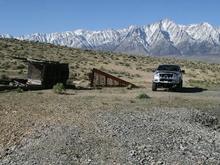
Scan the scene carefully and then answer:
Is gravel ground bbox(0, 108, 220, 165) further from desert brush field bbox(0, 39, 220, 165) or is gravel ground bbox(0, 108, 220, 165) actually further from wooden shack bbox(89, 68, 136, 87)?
wooden shack bbox(89, 68, 136, 87)

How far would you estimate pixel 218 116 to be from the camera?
2480cm

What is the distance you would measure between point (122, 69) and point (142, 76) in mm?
7819

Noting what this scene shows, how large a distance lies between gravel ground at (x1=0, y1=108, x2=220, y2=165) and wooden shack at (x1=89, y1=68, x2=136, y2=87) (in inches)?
706

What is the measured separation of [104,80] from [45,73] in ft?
17.7

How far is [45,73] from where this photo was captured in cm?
3594

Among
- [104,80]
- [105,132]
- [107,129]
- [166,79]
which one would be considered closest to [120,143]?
[105,132]

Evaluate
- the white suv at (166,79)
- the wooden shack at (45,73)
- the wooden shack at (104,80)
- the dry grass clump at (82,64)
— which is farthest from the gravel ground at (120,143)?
the dry grass clump at (82,64)

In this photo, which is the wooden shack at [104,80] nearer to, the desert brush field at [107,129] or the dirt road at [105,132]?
the desert brush field at [107,129]

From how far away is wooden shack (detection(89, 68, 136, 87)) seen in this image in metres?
39.8

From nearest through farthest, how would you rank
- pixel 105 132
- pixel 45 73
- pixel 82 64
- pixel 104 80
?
pixel 105 132 → pixel 45 73 → pixel 104 80 → pixel 82 64

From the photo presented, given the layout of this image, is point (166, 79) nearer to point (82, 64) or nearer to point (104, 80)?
point (104, 80)

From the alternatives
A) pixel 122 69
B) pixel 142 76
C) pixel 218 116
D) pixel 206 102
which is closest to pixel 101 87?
pixel 206 102

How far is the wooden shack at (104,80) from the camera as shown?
3975cm

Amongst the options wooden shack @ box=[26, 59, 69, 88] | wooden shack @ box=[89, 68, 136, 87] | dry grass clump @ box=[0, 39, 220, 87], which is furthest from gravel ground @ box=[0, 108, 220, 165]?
dry grass clump @ box=[0, 39, 220, 87]
